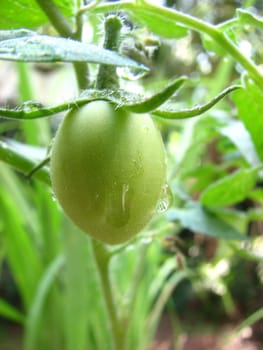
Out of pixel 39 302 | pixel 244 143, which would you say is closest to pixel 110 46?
Answer: pixel 244 143

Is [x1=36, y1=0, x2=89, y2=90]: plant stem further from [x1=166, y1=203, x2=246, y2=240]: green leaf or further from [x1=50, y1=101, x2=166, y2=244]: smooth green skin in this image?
[x1=166, y1=203, x2=246, y2=240]: green leaf

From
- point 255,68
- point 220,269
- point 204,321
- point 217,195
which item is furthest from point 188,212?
point 204,321

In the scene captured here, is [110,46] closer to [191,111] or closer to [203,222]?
[191,111]

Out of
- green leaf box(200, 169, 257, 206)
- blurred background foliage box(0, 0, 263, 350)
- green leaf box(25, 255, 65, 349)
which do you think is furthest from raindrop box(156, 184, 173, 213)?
green leaf box(25, 255, 65, 349)

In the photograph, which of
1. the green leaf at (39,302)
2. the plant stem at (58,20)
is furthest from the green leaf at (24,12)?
the green leaf at (39,302)

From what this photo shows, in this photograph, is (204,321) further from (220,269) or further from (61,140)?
(61,140)

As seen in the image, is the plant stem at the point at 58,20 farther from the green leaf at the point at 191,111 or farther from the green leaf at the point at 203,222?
the green leaf at the point at 203,222
